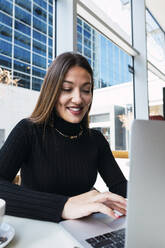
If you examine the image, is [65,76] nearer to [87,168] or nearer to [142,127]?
[87,168]

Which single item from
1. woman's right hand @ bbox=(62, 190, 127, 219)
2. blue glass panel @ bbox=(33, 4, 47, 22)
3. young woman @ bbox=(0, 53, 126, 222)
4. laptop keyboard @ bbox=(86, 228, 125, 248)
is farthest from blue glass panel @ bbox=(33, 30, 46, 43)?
laptop keyboard @ bbox=(86, 228, 125, 248)

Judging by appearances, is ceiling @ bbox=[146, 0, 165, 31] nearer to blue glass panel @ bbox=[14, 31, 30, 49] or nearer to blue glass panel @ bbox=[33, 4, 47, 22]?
blue glass panel @ bbox=[33, 4, 47, 22]

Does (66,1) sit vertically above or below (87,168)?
above

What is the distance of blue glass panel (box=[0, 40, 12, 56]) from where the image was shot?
1.35 m

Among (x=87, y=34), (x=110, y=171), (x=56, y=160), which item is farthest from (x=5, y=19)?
(x=110, y=171)

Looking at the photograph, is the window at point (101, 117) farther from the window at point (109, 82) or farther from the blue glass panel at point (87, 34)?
the blue glass panel at point (87, 34)

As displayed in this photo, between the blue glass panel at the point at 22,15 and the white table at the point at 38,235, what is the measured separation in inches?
52.2

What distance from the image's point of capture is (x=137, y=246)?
301 mm

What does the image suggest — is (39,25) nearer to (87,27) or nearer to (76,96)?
(87,27)

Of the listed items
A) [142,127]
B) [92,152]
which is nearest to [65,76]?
[92,152]

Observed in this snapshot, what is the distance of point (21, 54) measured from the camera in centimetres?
145

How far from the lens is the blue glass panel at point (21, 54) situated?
1.42 m

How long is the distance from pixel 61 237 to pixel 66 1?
1.77 meters

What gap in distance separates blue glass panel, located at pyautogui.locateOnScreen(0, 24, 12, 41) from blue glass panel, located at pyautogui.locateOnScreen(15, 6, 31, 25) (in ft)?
0.44
